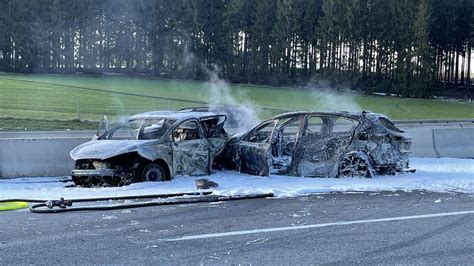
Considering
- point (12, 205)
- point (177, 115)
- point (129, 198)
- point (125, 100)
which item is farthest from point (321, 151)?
point (125, 100)

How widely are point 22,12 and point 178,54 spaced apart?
45.3 ft

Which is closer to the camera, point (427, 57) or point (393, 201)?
point (393, 201)

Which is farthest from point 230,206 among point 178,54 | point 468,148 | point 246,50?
point 246,50

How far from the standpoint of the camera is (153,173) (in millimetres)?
11703

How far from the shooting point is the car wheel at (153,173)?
1162cm

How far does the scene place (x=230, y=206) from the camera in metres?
9.63

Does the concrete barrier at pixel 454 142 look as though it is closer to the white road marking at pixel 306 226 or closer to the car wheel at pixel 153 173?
the white road marking at pixel 306 226

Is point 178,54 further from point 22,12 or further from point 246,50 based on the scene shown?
point 22,12

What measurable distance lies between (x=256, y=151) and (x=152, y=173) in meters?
2.13

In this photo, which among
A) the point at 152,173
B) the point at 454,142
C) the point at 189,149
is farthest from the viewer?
the point at 454,142

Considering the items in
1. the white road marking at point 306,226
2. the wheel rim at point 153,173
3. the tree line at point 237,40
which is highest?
the tree line at point 237,40

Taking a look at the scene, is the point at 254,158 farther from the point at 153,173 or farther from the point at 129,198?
the point at 129,198

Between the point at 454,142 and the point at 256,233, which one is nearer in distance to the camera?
the point at 256,233

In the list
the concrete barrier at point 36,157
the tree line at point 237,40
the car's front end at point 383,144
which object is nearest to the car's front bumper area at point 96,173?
the concrete barrier at point 36,157
